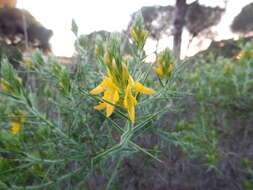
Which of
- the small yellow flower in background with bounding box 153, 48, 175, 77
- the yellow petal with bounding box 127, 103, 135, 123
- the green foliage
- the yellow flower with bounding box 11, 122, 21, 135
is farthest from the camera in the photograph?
the yellow flower with bounding box 11, 122, 21, 135

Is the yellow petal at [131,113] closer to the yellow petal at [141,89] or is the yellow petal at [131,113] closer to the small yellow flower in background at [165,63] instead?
the yellow petal at [141,89]

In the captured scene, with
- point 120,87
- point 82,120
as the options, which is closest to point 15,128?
point 82,120

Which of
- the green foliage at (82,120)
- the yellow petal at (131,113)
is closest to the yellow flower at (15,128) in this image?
the green foliage at (82,120)

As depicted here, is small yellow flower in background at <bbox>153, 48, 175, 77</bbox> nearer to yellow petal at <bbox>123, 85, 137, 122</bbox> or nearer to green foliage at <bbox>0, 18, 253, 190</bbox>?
green foliage at <bbox>0, 18, 253, 190</bbox>

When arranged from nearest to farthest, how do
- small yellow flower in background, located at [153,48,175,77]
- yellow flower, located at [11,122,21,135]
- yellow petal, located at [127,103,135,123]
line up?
yellow petal, located at [127,103,135,123] < small yellow flower in background, located at [153,48,175,77] < yellow flower, located at [11,122,21,135]

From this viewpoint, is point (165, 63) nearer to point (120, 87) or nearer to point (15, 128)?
point (120, 87)

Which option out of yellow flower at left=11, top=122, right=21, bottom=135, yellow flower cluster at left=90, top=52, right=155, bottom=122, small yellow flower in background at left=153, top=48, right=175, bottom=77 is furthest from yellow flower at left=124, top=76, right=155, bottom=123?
yellow flower at left=11, top=122, right=21, bottom=135

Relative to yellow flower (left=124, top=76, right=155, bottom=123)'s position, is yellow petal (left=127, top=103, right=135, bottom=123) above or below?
below

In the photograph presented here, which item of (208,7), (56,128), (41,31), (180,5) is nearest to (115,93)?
(56,128)
